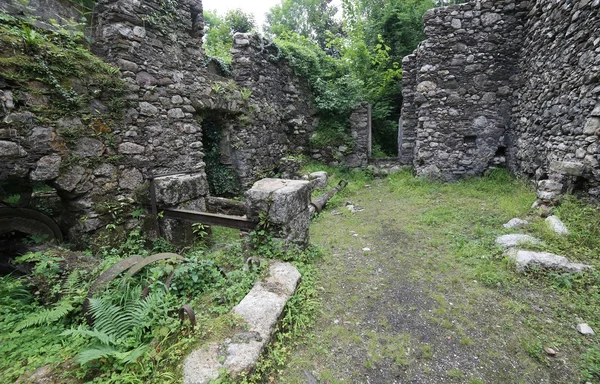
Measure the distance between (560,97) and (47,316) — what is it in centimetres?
766

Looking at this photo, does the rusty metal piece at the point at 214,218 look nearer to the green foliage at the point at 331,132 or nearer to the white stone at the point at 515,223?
the white stone at the point at 515,223

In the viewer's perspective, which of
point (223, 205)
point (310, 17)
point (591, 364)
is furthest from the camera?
point (310, 17)

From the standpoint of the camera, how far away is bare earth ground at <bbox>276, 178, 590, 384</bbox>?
1.92 meters

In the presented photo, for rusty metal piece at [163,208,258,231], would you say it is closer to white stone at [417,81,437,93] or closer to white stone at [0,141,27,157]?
white stone at [0,141,27,157]

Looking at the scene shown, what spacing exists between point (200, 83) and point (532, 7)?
299 inches

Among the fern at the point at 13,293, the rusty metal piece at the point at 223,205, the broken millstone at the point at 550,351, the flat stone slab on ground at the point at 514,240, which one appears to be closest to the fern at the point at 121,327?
the fern at the point at 13,293

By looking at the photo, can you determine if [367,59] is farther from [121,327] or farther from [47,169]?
[121,327]

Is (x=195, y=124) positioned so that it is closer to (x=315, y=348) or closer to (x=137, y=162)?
(x=137, y=162)

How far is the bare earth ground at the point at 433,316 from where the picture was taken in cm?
192

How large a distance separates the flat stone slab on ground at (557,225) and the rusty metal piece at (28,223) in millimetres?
6496

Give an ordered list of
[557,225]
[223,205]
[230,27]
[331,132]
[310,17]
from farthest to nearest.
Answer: [310,17]
[230,27]
[331,132]
[223,205]
[557,225]

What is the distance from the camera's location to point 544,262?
2895mm

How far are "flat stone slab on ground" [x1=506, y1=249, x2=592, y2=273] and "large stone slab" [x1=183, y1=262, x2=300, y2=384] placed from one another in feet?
8.35

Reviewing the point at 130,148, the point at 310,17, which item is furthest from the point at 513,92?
the point at 310,17
